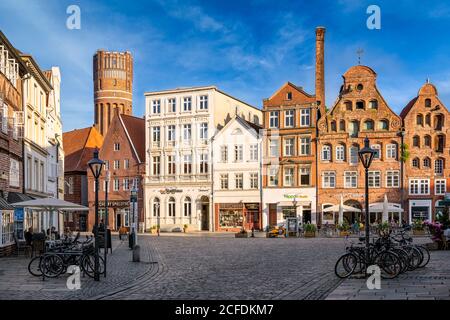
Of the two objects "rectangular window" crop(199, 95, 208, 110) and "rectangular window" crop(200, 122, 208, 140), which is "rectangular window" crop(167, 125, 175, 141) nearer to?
"rectangular window" crop(200, 122, 208, 140)

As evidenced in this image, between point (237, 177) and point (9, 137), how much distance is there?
3381 centimetres

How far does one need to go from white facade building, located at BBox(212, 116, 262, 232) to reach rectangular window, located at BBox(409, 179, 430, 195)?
45.9 ft

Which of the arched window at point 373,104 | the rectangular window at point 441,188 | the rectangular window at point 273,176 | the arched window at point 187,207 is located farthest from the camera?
the arched window at point 187,207

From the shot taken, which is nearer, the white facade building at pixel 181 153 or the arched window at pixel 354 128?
the arched window at pixel 354 128

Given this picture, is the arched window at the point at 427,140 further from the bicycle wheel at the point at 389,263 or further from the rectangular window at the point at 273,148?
the bicycle wheel at the point at 389,263

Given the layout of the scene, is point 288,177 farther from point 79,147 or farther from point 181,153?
point 79,147

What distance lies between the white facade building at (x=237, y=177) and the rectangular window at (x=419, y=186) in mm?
13976

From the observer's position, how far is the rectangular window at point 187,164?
6284 centimetres

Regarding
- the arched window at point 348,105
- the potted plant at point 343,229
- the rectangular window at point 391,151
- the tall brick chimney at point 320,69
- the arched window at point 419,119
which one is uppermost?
the tall brick chimney at point 320,69

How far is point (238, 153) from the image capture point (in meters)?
60.4

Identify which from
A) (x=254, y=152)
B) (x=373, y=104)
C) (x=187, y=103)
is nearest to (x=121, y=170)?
(x=187, y=103)

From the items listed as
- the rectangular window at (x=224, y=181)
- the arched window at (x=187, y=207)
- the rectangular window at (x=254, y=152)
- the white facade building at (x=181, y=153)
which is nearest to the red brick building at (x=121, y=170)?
the white facade building at (x=181, y=153)

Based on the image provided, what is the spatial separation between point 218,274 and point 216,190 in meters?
42.6
